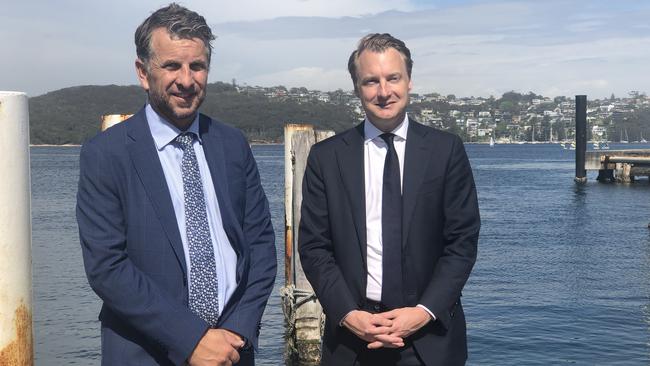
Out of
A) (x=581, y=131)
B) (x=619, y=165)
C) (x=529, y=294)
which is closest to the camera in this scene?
(x=529, y=294)

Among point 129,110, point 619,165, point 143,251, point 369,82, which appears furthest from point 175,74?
point 129,110

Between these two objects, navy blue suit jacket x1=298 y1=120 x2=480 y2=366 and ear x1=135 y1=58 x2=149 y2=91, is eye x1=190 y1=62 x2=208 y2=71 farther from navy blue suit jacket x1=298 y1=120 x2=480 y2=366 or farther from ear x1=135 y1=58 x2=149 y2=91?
navy blue suit jacket x1=298 y1=120 x2=480 y2=366

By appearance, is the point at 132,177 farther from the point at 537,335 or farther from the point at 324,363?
the point at 537,335

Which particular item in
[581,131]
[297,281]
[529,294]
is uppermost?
[581,131]

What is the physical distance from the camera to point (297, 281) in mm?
10094

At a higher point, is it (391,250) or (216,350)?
(391,250)

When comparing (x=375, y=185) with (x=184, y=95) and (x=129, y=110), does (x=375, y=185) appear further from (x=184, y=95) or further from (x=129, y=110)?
(x=129, y=110)

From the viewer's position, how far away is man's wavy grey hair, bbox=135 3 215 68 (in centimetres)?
359

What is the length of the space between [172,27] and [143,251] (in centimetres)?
92

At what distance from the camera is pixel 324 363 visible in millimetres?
4281

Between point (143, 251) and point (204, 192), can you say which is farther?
point (204, 192)

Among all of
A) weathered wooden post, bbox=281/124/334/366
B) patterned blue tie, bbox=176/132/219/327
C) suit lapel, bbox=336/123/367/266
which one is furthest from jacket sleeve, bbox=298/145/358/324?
weathered wooden post, bbox=281/124/334/366

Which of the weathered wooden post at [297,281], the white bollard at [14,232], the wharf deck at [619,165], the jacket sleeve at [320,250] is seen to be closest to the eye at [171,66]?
the white bollard at [14,232]

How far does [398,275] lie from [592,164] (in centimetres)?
5578
